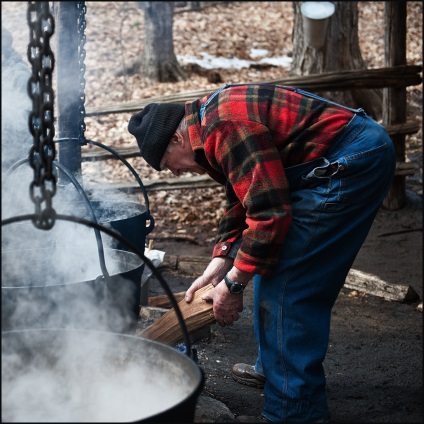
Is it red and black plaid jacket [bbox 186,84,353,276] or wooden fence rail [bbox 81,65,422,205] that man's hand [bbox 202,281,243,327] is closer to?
red and black plaid jacket [bbox 186,84,353,276]

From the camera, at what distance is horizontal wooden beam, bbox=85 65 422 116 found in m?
6.83

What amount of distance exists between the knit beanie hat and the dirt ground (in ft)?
3.84

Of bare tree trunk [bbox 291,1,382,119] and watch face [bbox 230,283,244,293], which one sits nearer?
watch face [bbox 230,283,244,293]

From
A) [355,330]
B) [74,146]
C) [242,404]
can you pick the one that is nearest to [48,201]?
[242,404]

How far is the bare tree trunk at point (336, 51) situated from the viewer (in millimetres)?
8625

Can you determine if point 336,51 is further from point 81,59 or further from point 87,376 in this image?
point 87,376

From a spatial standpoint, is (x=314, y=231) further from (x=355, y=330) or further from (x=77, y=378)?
(x=355, y=330)

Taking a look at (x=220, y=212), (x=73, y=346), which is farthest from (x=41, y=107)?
(x=220, y=212)

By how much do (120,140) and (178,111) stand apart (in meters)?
6.12

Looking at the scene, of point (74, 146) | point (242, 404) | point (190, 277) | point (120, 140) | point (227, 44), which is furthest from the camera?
point (227, 44)

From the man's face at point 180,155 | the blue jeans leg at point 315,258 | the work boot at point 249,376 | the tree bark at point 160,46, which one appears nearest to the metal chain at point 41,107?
the man's face at point 180,155

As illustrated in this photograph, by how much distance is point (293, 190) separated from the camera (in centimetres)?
296

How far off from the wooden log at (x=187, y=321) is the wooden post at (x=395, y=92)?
14.8 ft

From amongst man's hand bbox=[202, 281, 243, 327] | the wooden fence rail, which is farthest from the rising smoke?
the wooden fence rail
